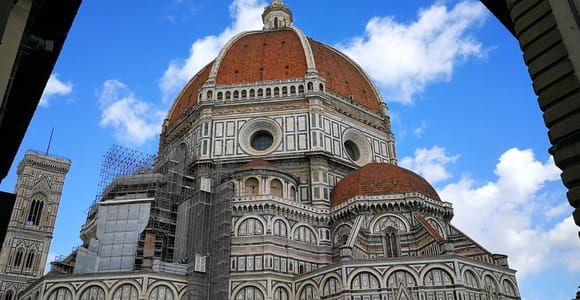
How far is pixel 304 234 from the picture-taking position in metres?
29.4

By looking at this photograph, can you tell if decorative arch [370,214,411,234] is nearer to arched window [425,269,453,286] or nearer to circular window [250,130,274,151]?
arched window [425,269,453,286]

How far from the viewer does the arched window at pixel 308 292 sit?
2598 cm

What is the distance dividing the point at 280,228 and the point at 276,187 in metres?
3.03

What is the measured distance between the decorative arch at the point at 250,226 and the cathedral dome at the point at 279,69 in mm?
10947

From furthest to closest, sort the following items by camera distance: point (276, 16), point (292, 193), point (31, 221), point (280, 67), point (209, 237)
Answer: point (31, 221) < point (276, 16) < point (280, 67) < point (292, 193) < point (209, 237)

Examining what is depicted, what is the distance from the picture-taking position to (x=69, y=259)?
31969 mm

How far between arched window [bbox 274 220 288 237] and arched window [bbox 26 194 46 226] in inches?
1388

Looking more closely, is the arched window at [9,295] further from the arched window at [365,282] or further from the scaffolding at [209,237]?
the arched window at [365,282]

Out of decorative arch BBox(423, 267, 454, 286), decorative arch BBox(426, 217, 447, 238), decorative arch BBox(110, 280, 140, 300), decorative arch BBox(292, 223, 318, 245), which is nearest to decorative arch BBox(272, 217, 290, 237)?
decorative arch BBox(292, 223, 318, 245)

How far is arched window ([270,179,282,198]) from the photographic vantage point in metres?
30.3

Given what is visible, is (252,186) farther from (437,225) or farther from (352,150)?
(437,225)

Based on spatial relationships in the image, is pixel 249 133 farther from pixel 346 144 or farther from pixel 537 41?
pixel 537 41

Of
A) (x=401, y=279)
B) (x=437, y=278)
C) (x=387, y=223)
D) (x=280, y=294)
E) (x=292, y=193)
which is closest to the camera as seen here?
(x=437, y=278)

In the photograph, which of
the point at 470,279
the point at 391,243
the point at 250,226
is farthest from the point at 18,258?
the point at 470,279
